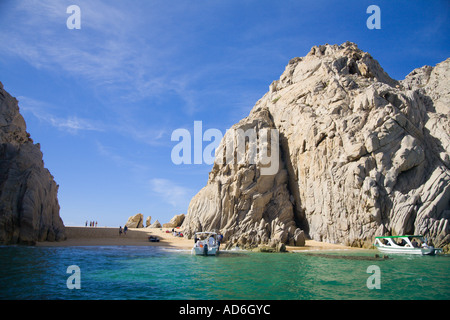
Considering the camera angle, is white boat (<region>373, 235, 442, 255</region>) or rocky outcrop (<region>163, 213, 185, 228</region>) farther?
rocky outcrop (<region>163, 213, 185, 228</region>)

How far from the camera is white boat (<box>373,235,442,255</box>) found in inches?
1196

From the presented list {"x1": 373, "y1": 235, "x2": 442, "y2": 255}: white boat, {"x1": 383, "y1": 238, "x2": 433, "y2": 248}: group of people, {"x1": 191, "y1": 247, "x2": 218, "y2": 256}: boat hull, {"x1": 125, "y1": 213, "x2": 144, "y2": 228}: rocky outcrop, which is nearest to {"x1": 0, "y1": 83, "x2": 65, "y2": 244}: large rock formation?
{"x1": 191, "y1": 247, "x2": 218, "y2": 256}: boat hull

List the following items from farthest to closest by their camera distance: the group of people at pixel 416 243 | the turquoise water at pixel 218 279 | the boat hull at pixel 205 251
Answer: the group of people at pixel 416 243 < the boat hull at pixel 205 251 < the turquoise water at pixel 218 279

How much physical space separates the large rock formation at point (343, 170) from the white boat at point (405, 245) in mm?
1491

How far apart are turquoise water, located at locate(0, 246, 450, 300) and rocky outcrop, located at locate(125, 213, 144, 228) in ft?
122

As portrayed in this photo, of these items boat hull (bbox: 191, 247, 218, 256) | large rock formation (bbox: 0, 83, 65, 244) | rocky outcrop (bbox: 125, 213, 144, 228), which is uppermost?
large rock formation (bbox: 0, 83, 65, 244)

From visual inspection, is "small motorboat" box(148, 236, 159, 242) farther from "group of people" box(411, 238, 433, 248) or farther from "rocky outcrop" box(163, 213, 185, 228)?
"group of people" box(411, 238, 433, 248)

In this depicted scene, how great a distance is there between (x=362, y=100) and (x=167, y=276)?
36192mm

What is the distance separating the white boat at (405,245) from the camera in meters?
30.4

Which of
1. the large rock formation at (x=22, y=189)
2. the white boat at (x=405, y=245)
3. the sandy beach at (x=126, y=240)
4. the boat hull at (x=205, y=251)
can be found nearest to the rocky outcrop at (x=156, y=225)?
the sandy beach at (x=126, y=240)

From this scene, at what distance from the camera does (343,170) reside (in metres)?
39.8

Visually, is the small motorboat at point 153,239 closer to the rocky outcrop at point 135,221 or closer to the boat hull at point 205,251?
the boat hull at point 205,251
